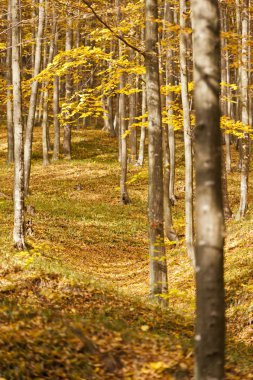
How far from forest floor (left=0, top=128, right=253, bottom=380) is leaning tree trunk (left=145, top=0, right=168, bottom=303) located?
1011mm

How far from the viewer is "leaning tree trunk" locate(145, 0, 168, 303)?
10312 millimetres

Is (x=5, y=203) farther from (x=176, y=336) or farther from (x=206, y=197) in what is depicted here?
(x=206, y=197)

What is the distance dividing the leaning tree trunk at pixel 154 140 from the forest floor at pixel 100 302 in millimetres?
1011

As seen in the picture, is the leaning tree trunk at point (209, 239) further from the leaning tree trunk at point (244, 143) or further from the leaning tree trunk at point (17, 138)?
the leaning tree trunk at point (244, 143)

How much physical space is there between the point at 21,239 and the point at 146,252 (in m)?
7.20

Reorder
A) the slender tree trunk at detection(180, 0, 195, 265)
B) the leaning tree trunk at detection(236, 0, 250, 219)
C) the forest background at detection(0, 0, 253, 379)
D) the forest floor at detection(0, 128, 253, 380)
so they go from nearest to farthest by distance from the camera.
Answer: the forest floor at detection(0, 128, 253, 380)
the forest background at detection(0, 0, 253, 379)
the slender tree trunk at detection(180, 0, 195, 265)
the leaning tree trunk at detection(236, 0, 250, 219)

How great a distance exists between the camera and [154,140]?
34.2ft

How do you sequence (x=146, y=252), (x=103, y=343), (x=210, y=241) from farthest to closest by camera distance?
(x=146, y=252)
(x=103, y=343)
(x=210, y=241)

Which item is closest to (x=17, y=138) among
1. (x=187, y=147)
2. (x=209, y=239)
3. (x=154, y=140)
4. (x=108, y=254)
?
(x=154, y=140)

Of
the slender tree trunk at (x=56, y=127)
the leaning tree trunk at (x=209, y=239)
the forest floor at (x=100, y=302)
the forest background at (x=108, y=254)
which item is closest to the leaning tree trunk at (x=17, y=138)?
Result: the forest background at (x=108, y=254)

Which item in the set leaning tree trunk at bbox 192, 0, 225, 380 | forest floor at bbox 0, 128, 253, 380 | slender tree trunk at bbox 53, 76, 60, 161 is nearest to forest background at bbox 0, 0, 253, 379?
forest floor at bbox 0, 128, 253, 380

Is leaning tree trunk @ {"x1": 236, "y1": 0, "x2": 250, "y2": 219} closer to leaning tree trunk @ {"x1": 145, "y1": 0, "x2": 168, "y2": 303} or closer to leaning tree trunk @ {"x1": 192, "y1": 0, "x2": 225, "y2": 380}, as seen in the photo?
leaning tree trunk @ {"x1": 145, "y1": 0, "x2": 168, "y2": 303}

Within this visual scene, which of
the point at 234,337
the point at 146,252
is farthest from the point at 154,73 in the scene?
the point at 146,252

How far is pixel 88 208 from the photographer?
24484mm
